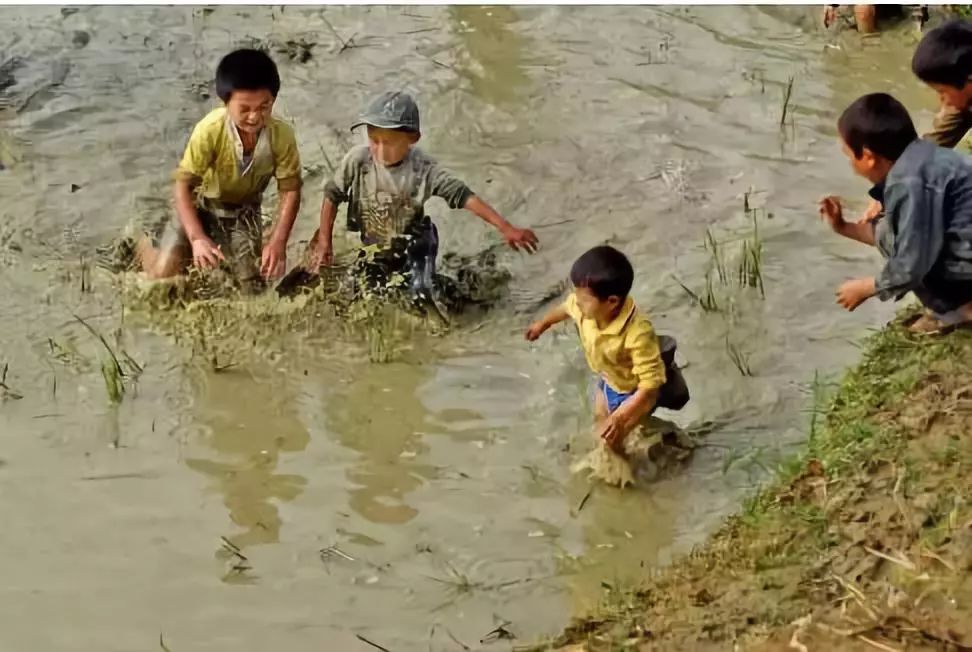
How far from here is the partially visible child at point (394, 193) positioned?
5695 millimetres

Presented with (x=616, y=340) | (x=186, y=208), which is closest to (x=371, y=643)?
(x=616, y=340)

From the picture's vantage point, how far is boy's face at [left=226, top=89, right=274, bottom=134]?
5653 millimetres

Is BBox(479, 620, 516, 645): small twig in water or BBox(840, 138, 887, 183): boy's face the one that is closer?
BBox(479, 620, 516, 645): small twig in water

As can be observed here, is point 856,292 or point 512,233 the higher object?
point 856,292

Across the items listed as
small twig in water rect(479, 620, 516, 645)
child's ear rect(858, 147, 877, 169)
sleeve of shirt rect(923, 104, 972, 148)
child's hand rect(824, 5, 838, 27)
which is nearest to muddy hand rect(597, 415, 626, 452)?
small twig in water rect(479, 620, 516, 645)

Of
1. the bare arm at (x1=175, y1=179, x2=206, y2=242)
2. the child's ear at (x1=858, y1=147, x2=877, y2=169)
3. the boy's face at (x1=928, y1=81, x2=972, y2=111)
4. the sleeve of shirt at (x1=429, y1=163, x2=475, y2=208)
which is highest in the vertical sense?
the boy's face at (x1=928, y1=81, x2=972, y2=111)

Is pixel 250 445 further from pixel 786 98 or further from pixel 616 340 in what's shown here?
pixel 786 98

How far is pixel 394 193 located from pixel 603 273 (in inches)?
65.7

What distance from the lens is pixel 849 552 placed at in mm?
3754

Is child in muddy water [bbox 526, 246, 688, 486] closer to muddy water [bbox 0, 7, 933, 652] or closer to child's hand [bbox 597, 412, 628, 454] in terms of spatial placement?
child's hand [bbox 597, 412, 628, 454]

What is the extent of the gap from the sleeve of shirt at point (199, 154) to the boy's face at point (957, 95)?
9.85 ft

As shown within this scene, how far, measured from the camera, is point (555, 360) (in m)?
5.54

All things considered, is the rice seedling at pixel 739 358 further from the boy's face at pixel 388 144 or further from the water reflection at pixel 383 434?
the boy's face at pixel 388 144

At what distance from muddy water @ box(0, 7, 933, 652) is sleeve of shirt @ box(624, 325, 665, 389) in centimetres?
40
